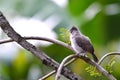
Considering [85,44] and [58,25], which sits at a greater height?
[85,44]

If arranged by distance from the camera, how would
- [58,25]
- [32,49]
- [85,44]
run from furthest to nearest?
[58,25] → [85,44] → [32,49]

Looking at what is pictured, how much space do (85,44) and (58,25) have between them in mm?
1392

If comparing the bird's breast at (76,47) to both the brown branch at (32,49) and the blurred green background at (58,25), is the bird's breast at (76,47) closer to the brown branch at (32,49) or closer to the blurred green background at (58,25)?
the brown branch at (32,49)

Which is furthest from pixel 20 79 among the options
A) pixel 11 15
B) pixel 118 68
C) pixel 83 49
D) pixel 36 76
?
pixel 83 49

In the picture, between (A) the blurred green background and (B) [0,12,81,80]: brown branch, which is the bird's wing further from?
(A) the blurred green background

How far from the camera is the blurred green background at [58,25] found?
2.25 metres

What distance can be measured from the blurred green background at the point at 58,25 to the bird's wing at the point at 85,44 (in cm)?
133

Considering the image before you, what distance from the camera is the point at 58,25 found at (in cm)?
220

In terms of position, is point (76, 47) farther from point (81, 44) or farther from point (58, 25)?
point (58, 25)

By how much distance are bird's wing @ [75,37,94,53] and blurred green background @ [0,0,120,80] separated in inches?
52.5

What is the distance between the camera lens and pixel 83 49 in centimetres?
84

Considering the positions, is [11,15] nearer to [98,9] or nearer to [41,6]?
[41,6]

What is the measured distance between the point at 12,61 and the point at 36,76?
7.8 inches

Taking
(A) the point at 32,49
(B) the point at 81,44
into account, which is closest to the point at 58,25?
(B) the point at 81,44
